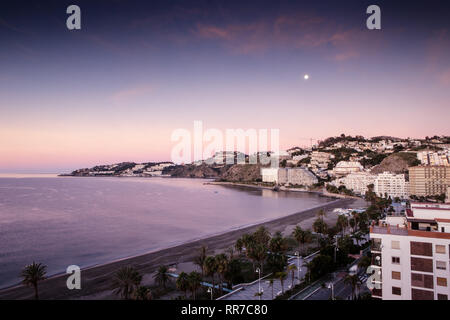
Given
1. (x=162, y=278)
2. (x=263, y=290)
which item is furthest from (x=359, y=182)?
(x=162, y=278)

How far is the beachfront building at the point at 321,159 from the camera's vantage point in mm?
78881

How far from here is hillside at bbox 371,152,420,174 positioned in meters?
51.5

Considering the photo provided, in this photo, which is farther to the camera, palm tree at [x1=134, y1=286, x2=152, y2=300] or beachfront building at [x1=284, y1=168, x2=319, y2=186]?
beachfront building at [x1=284, y1=168, x2=319, y2=186]

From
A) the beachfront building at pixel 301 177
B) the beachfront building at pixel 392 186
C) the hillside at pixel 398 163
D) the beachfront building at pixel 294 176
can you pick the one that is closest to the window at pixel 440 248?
the beachfront building at pixel 392 186

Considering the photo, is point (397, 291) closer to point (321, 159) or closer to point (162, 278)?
point (162, 278)

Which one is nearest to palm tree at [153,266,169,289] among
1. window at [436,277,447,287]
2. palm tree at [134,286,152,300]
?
palm tree at [134,286,152,300]

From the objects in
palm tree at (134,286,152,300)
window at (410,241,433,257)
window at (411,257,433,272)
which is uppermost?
window at (410,241,433,257)

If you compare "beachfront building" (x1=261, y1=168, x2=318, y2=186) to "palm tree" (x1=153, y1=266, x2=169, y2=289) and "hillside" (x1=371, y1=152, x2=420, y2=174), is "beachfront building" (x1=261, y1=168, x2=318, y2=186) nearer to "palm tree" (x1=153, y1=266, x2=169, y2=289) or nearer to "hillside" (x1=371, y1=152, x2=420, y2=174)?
"hillside" (x1=371, y1=152, x2=420, y2=174)

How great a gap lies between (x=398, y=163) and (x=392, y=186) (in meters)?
17.3

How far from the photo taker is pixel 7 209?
30203 mm

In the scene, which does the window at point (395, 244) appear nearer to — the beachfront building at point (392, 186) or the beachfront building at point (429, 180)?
the beachfront building at point (429, 180)

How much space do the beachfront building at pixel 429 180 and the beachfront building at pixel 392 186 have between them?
2.50 feet

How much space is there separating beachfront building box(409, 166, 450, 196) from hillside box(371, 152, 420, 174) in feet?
48.4

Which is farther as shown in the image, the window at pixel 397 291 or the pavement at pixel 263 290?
the pavement at pixel 263 290
